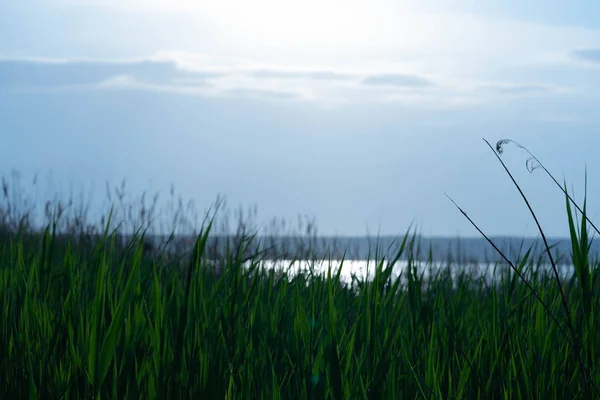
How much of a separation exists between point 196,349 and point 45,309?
25.4 inches

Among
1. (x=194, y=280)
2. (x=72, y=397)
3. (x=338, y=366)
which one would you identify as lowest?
(x=72, y=397)

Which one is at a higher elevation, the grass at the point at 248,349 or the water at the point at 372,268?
the water at the point at 372,268

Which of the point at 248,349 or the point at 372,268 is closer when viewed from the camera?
the point at 248,349

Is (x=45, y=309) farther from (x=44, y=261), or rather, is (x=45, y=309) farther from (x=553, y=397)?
(x=553, y=397)

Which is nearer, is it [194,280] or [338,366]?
[338,366]

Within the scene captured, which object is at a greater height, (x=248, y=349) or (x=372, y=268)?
(x=372, y=268)

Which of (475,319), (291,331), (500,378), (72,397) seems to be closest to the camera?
(72,397)

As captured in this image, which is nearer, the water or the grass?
the grass

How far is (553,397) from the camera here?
1912mm

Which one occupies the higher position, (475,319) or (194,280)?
(194,280)

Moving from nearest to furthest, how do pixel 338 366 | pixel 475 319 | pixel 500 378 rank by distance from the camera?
pixel 338 366 → pixel 500 378 → pixel 475 319

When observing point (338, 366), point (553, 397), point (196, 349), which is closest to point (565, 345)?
point (553, 397)

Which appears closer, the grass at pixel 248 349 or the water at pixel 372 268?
the grass at pixel 248 349

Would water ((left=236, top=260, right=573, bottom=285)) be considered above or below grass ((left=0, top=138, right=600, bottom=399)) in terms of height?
above
